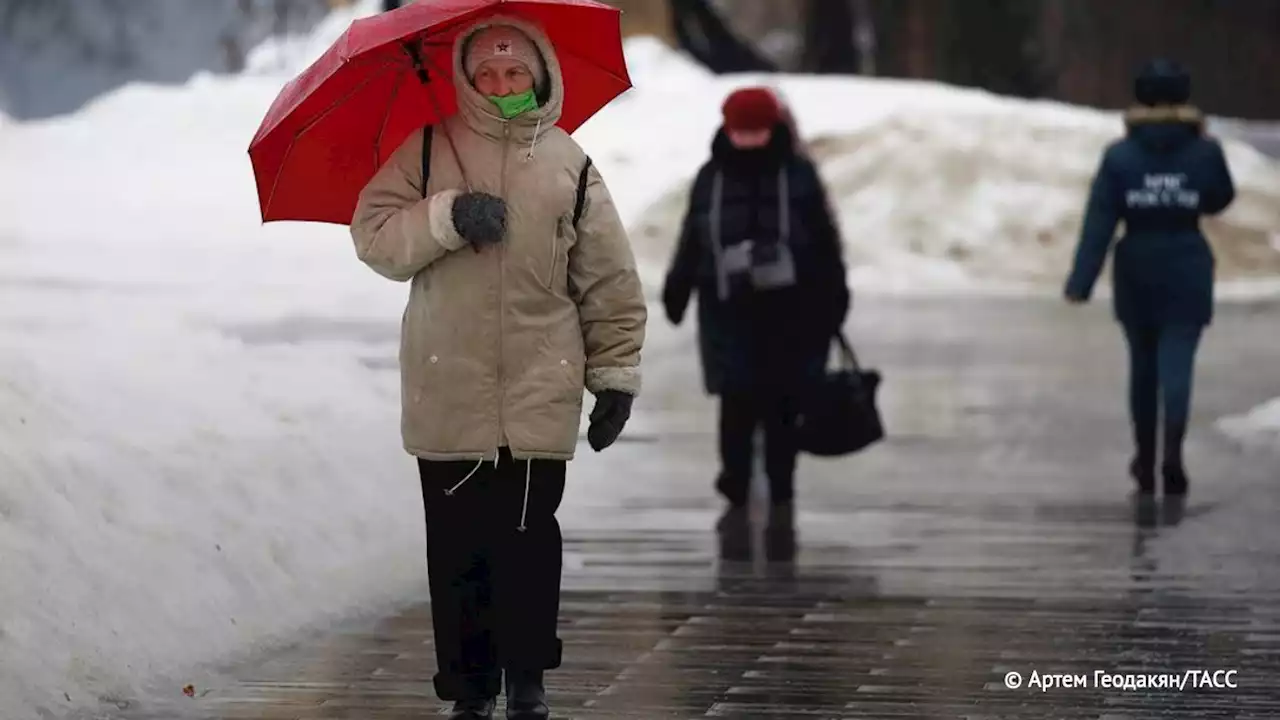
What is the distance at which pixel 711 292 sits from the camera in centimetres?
1023

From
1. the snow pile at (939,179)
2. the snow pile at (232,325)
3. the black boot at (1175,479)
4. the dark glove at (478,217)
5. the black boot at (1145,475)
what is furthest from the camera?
the snow pile at (939,179)

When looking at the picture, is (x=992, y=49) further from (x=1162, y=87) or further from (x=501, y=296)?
(x=501, y=296)

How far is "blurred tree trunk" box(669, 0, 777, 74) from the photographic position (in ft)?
125

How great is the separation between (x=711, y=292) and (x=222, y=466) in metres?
2.21

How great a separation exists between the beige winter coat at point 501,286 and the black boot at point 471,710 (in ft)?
1.91

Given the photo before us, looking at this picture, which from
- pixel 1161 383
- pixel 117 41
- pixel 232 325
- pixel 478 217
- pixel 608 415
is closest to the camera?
pixel 478 217

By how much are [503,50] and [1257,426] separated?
7.72m

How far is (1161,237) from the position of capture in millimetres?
10539

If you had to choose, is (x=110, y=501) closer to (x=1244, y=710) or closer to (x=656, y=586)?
(x=656, y=586)

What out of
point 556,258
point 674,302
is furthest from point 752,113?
point 556,258

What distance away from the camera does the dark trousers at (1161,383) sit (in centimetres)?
1060

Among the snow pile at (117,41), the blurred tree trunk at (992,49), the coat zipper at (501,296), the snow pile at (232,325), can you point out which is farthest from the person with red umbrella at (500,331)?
the blurred tree trunk at (992,49)

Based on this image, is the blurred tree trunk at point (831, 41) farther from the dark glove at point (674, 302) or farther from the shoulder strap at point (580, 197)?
the shoulder strap at point (580, 197)

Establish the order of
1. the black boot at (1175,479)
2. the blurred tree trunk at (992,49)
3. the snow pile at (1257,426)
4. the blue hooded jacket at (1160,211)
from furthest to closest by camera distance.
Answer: the blurred tree trunk at (992,49) < the snow pile at (1257,426) < the black boot at (1175,479) < the blue hooded jacket at (1160,211)
